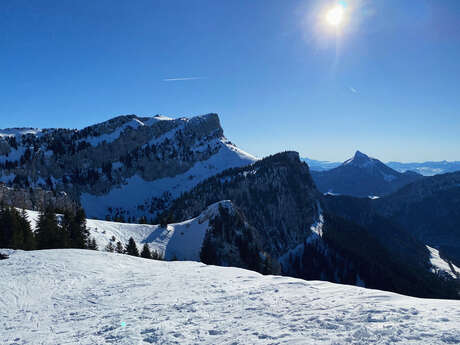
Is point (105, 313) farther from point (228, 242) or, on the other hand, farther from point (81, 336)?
point (228, 242)

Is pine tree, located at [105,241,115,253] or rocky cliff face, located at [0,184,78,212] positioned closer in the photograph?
pine tree, located at [105,241,115,253]

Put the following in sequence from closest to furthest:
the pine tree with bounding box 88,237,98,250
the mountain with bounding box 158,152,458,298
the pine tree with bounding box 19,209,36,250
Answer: the pine tree with bounding box 19,209,36,250, the pine tree with bounding box 88,237,98,250, the mountain with bounding box 158,152,458,298

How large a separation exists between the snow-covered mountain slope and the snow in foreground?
4345 centimetres

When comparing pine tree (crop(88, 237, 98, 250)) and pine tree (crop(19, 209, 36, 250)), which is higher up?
pine tree (crop(19, 209, 36, 250))

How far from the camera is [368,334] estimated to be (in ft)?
36.1

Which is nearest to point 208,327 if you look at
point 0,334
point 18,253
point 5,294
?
point 0,334

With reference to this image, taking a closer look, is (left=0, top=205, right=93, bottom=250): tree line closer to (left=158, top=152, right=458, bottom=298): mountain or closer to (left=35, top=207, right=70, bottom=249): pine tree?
(left=35, top=207, right=70, bottom=249): pine tree

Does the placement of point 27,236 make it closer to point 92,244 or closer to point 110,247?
point 92,244

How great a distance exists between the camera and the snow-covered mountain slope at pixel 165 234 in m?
69.0

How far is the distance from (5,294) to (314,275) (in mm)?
143822

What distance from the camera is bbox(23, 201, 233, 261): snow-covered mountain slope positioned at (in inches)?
2718

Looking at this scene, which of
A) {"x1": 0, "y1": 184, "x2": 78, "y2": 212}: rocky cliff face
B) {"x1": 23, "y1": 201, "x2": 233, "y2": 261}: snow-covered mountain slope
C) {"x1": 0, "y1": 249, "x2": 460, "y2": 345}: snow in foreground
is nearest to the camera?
{"x1": 0, "y1": 249, "x2": 460, "y2": 345}: snow in foreground

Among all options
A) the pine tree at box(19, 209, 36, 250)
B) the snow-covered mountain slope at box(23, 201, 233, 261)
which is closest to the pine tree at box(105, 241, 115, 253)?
the snow-covered mountain slope at box(23, 201, 233, 261)

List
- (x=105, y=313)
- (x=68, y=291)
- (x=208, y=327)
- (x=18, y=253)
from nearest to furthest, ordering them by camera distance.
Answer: (x=208, y=327) < (x=105, y=313) < (x=68, y=291) < (x=18, y=253)
